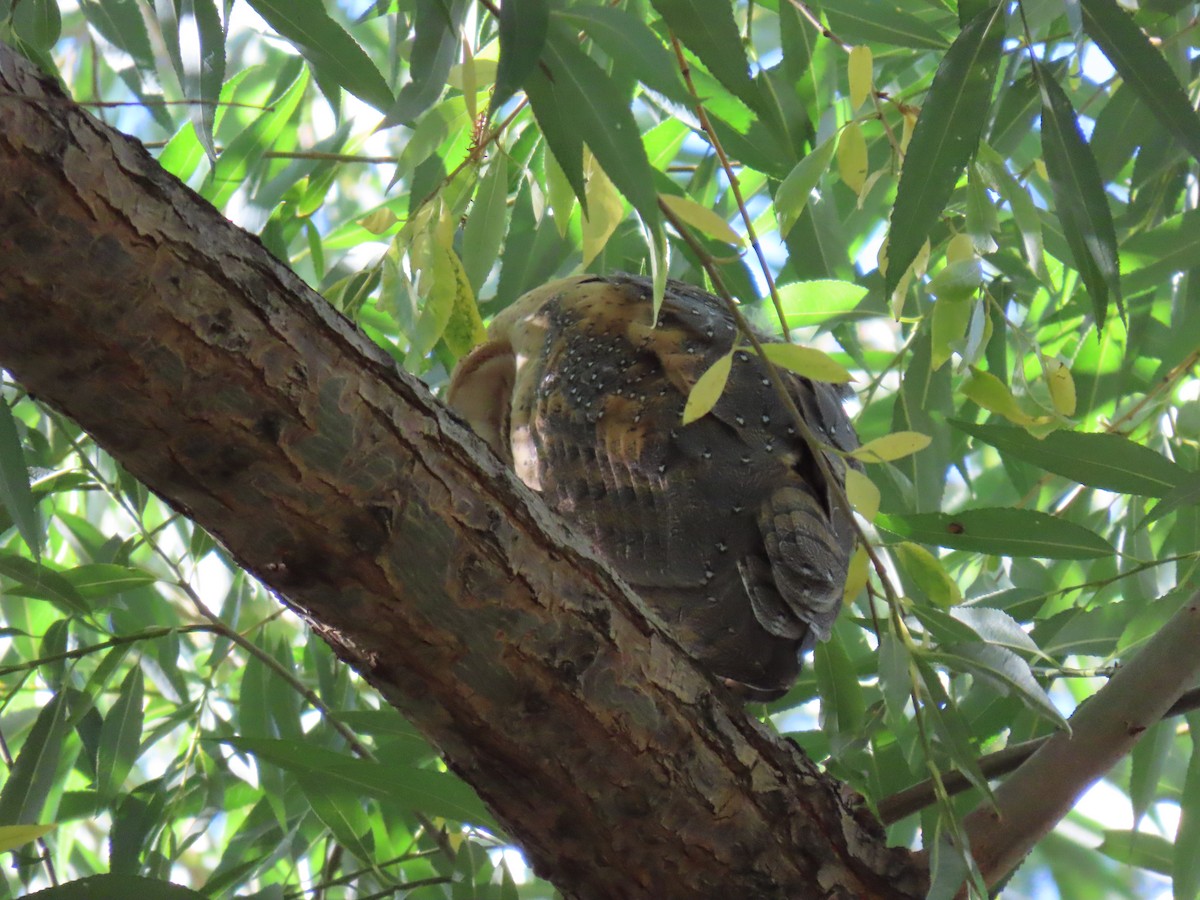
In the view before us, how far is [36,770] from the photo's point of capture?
1.37 meters

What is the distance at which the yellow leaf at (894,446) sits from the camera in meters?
0.85

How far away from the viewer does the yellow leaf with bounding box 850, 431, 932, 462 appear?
2.79ft

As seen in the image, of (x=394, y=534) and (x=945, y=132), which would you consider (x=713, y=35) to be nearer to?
(x=945, y=132)

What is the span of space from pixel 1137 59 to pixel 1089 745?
1.78 ft

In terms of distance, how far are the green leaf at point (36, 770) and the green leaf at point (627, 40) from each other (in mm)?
1009

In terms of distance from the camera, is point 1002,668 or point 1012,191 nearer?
point 1002,668

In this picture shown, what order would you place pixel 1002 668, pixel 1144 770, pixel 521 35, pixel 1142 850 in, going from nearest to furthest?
pixel 521 35, pixel 1002 668, pixel 1144 770, pixel 1142 850

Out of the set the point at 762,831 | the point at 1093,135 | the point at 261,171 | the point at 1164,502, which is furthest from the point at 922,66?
the point at 762,831

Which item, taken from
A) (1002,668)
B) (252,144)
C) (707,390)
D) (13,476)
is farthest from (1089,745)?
(252,144)

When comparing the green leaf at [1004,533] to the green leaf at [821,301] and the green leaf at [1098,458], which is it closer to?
the green leaf at [1098,458]

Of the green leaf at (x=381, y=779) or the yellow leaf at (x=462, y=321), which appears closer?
the green leaf at (x=381, y=779)

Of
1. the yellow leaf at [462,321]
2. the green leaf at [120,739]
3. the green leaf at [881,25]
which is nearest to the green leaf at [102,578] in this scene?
the green leaf at [120,739]

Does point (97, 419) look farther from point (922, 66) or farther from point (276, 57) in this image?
point (276, 57)

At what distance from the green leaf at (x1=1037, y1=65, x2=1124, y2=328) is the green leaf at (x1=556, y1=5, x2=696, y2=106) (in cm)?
31
